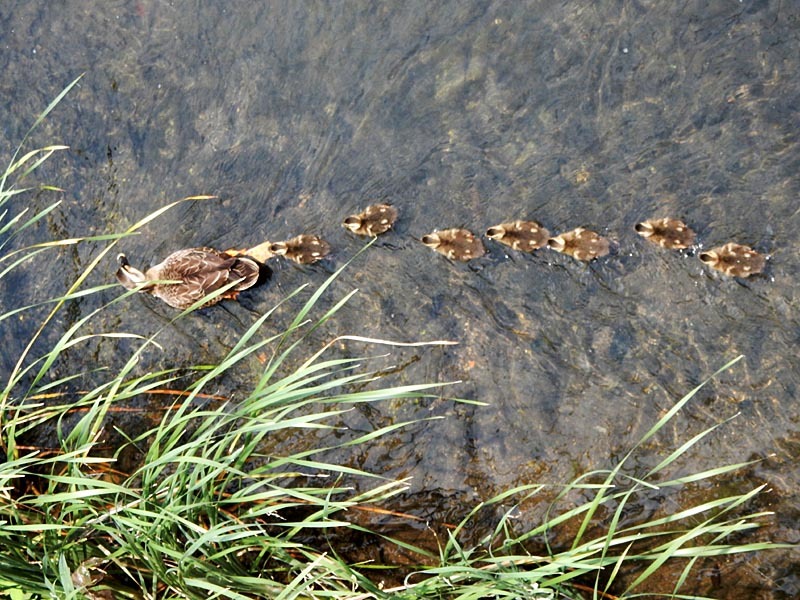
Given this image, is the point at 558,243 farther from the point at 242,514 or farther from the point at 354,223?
the point at 242,514

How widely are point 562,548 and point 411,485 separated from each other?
2.30ft

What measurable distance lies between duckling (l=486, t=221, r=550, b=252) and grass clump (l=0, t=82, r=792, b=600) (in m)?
0.80

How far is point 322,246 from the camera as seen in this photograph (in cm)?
353

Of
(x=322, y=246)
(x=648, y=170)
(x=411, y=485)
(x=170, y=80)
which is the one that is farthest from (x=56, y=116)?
(x=648, y=170)

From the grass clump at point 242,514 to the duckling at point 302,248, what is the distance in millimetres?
246

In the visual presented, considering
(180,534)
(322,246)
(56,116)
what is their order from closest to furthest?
(180,534)
(322,246)
(56,116)

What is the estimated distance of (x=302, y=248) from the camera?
11.5 feet

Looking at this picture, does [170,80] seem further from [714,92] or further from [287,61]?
[714,92]

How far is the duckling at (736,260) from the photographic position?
326 centimetres

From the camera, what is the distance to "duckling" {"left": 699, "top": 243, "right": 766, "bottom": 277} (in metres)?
3.26

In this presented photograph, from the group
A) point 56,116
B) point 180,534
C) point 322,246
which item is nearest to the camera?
point 180,534

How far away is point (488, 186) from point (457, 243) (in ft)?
1.00

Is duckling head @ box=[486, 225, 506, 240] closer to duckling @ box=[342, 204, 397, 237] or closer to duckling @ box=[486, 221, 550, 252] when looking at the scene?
duckling @ box=[486, 221, 550, 252]

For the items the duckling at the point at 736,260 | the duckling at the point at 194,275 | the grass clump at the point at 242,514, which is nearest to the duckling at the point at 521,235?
the duckling at the point at 736,260
